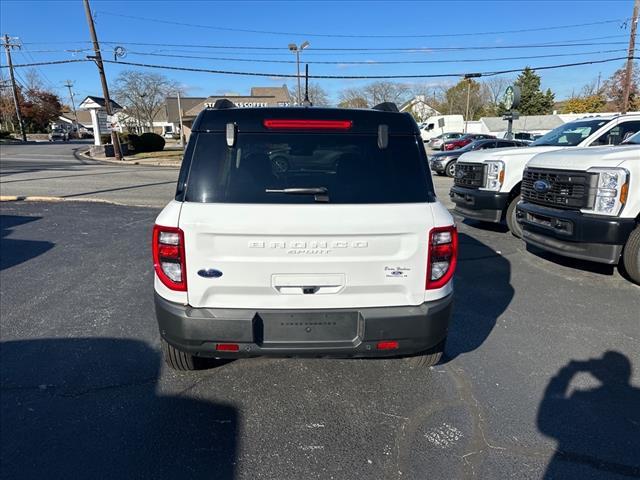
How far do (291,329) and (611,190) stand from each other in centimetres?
425

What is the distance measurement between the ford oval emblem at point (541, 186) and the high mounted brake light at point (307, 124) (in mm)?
3955

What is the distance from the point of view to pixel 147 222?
8.26 metres

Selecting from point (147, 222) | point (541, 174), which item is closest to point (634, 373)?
point (541, 174)

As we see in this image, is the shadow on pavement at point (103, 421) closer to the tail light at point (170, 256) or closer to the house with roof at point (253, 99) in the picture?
the tail light at point (170, 256)

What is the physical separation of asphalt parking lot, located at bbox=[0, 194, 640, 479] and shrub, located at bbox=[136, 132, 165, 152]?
94.3 feet

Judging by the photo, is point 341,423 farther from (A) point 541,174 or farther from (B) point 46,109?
(B) point 46,109

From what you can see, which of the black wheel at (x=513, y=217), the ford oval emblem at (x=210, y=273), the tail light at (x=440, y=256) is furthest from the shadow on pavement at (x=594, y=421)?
the black wheel at (x=513, y=217)

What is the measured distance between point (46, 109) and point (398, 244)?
87.5 metres

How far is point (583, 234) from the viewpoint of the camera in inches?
182

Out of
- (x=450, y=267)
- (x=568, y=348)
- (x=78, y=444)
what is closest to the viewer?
(x=78, y=444)

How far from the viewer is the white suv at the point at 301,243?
2.27 meters

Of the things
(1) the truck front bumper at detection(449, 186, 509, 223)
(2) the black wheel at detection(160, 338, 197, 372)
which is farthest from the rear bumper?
(1) the truck front bumper at detection(449, 186, 509, 223)

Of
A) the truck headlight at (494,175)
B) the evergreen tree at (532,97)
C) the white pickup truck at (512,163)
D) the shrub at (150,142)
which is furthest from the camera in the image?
the evergreen tree at (532,97)

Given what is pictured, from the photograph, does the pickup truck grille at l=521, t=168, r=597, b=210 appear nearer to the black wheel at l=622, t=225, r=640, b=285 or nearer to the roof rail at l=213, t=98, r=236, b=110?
the black wheel at l=622, t=225, r=640, b=285
